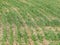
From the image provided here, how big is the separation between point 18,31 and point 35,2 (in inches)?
329

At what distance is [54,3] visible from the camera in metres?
22.0

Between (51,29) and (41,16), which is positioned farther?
(41,16)

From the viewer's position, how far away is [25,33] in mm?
14156

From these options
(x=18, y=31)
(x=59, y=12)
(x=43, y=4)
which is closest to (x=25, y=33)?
(x=18, y=31)

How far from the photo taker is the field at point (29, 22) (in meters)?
13.3

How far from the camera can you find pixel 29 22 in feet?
53.1

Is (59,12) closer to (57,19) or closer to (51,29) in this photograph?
(57,19)

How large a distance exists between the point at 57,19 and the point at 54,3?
17.5 ft

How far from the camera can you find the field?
43.7ft

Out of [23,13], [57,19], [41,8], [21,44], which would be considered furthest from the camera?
[41,8]

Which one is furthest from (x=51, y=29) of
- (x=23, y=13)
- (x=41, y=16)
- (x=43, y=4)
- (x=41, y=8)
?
(x=43, y=4)

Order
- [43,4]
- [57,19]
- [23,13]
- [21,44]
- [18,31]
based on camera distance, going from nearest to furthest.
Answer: [21,44]
[18,31]
[57,19]
[23,13]
[43,4]

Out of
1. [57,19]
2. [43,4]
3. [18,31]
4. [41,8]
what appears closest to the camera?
[18,31]

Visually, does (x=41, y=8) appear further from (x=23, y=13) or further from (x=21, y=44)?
(x=21, y=44)
